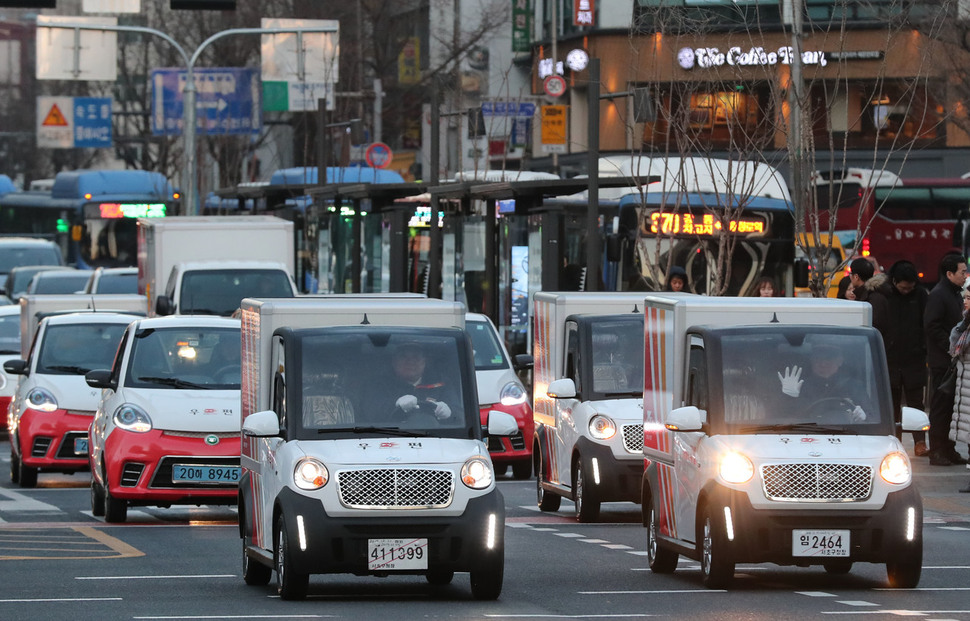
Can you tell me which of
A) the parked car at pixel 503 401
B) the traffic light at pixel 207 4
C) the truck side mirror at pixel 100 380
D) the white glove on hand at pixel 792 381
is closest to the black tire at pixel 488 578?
the white glove on hand at pixel 792 381

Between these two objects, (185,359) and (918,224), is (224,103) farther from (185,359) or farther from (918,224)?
(185,359)

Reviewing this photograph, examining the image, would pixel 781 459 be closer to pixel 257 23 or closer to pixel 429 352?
pixel 429 352

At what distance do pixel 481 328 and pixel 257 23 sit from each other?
4804cm

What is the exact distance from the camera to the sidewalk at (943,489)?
1833 cm

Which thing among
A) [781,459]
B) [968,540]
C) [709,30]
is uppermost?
[709,30]

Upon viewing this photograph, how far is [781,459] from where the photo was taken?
40.7 feet

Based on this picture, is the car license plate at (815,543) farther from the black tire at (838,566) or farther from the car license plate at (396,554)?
the car license plate at (396,554)

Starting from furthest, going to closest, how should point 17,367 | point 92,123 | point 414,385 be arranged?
1. point 92,123
2. point 17,367
3. point 414,385

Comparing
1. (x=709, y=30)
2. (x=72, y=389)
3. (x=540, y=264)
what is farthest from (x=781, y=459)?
(x=709, y=30)

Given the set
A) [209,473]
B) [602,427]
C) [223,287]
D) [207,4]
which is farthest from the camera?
[223,287]

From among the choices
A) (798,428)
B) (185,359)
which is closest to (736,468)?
(798,428)

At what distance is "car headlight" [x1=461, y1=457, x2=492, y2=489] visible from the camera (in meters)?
12.1

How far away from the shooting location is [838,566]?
13547 millimetres

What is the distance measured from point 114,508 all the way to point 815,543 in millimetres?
7173
